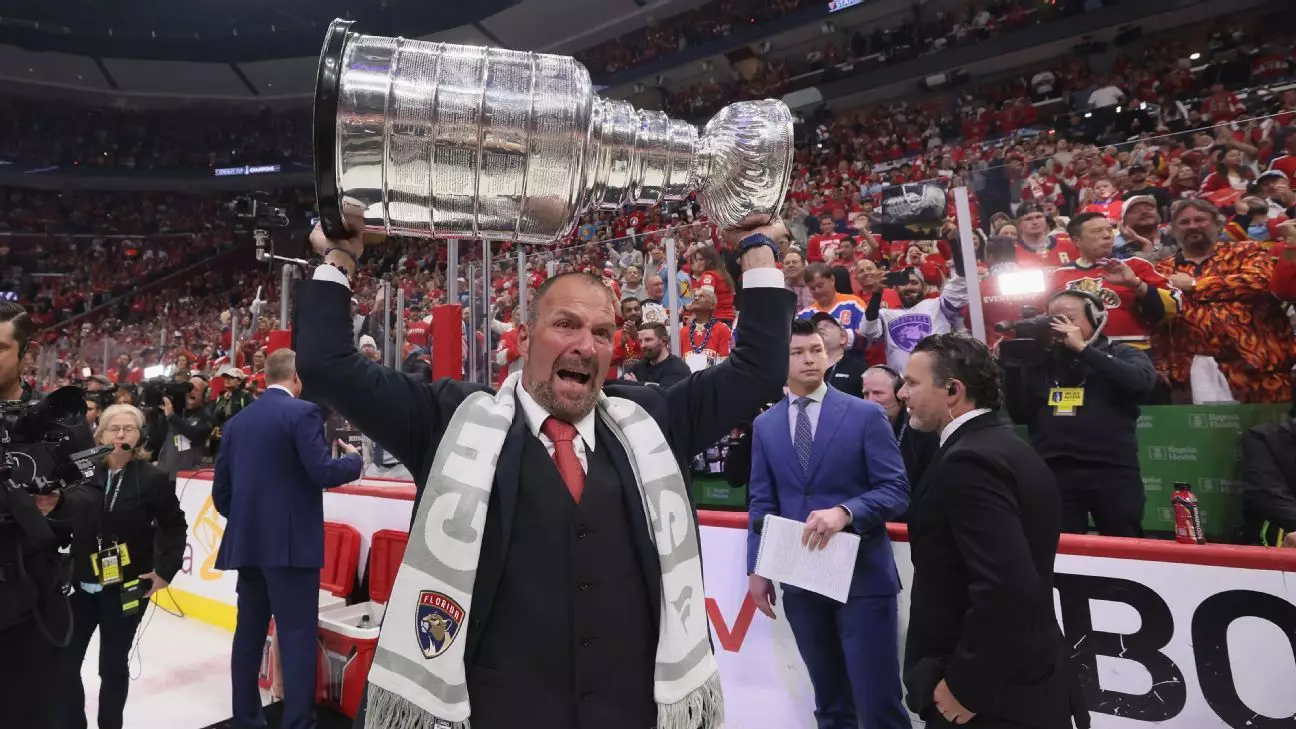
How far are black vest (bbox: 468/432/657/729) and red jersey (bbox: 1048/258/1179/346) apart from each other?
9.89ft

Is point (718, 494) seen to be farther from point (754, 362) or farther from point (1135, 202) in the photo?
point (754, 362)

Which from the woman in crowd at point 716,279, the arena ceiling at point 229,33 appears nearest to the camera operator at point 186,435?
the woman in crowd at point 716,279

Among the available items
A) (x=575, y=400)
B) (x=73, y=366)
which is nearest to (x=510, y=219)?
(x=575, y=400)

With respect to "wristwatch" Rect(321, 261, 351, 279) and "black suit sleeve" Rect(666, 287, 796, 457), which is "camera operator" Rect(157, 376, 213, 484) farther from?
"black suit sleeve" Rect(666, 287, 796, 457)

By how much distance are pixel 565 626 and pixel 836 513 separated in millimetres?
1542

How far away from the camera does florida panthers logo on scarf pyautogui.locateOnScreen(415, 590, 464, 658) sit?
1.23 metres

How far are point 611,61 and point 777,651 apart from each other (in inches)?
655

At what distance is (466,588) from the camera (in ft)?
4.08

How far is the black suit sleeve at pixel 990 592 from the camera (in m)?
1.62

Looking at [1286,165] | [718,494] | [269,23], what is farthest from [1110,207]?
[269,23]

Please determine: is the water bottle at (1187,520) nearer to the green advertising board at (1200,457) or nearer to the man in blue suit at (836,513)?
the man in blue suit at (836,513)

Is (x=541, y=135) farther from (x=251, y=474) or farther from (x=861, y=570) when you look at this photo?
(x=251, y=474)

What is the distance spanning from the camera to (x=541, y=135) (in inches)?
48.3

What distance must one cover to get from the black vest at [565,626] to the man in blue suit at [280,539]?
2282 millimetres
